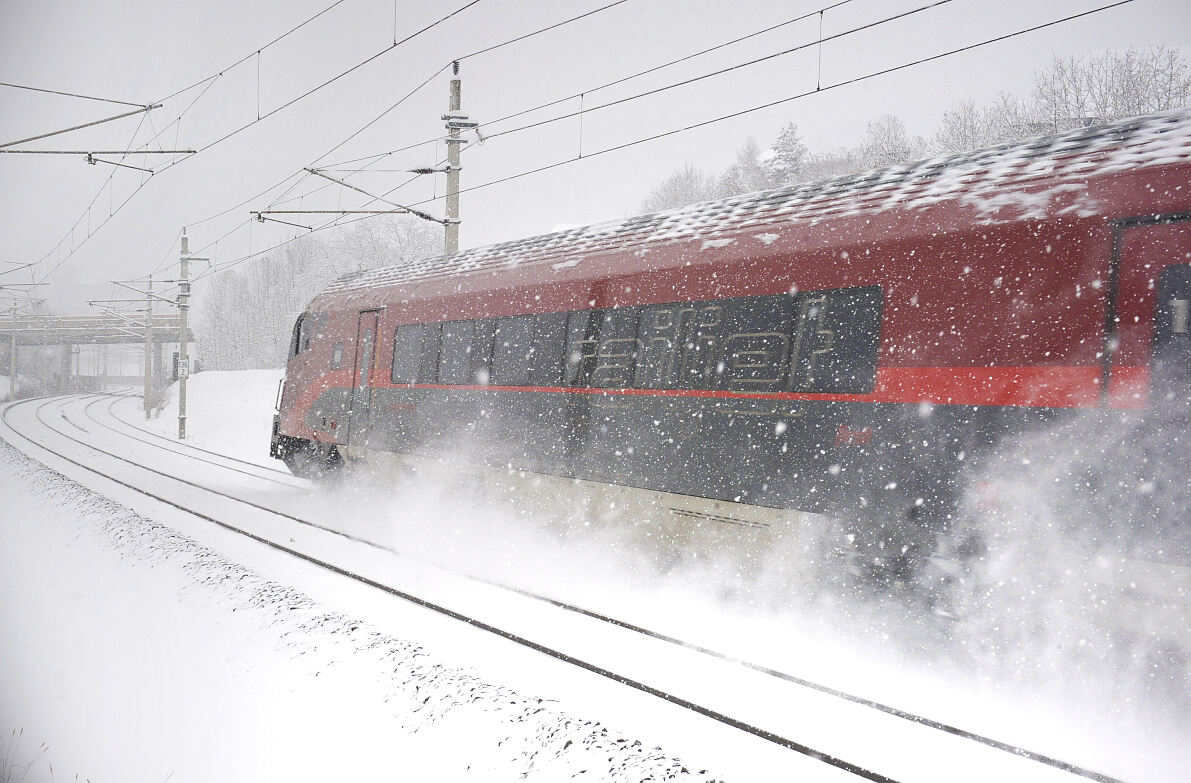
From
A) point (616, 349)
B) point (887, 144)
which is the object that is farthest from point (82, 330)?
point (616, 349)

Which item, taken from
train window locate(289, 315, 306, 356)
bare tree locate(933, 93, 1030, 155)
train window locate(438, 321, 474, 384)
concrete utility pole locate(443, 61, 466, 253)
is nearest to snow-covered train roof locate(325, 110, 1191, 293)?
train window locate(438, 321, 474, 384)

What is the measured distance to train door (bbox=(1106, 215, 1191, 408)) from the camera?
12.2ft

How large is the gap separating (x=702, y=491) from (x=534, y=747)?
2.94 m

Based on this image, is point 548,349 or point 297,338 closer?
point 548,349

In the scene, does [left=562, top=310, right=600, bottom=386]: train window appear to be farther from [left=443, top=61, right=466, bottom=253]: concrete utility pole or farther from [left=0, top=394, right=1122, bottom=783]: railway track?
[left=443, top=61, right=466, bottom=253]: concrete utility pole

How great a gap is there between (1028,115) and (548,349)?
20.6 m

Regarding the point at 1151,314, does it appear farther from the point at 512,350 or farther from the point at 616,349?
the point at 512,350

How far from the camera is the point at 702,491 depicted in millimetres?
6008

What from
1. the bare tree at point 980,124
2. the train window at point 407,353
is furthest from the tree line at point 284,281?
the train window at point 407,353

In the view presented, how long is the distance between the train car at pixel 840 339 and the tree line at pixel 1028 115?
3304mm

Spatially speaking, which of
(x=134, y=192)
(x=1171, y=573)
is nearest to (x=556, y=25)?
(x=1171, y=573)

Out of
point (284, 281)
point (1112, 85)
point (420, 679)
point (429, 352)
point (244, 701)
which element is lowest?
point (244, 701)

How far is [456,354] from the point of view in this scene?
29.3 ft

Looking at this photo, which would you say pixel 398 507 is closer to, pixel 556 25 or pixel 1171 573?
pixel 556 25
